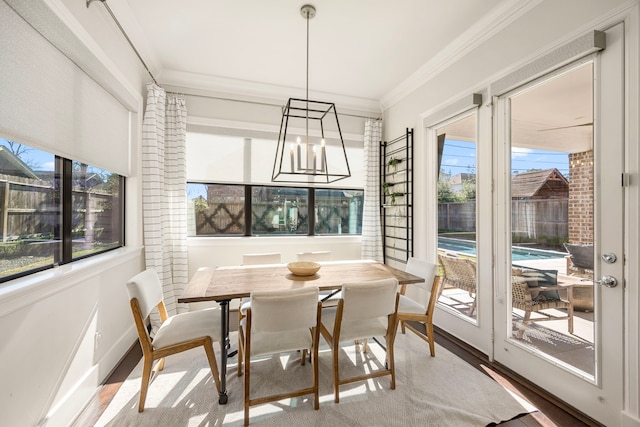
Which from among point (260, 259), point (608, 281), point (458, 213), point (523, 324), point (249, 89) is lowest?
point (523, 324)

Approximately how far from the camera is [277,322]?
162 cm

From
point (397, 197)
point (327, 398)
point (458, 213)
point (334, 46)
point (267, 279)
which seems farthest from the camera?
point (397, 197)

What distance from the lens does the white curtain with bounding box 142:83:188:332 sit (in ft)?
9.36

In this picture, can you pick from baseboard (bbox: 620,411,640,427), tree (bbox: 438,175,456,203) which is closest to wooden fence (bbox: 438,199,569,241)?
tree (bbox: 438,175,456,203)

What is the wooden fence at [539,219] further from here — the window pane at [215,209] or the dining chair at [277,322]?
the window pane at [215,209]

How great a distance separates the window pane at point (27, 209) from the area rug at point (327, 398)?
1111mm

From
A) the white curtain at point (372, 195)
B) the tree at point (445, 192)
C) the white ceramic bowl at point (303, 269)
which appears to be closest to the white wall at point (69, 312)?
the white ceramic bowl at point (303, 269)

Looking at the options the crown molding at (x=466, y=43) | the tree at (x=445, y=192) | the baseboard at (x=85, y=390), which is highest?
the crown molding at (x=466, y=43)

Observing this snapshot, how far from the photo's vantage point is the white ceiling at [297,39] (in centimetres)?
222

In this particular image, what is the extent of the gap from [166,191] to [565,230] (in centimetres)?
380

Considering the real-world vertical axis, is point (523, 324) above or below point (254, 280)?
below

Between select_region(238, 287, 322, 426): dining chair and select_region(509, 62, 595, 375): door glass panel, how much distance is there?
5.73 feet

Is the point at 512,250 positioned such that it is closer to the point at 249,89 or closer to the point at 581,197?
the point at 581,197

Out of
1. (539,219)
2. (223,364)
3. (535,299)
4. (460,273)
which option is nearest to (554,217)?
(539,219)
